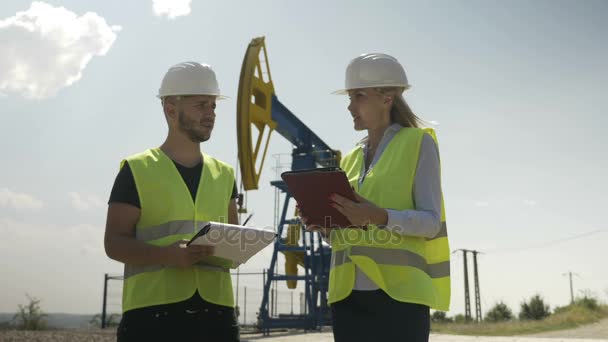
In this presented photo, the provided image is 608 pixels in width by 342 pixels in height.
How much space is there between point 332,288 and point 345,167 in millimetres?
691

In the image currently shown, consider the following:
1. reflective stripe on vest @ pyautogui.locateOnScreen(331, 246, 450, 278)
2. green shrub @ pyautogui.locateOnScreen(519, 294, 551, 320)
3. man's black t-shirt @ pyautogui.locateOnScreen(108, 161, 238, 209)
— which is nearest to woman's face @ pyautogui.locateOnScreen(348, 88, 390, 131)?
reflective stripe on vest @ pyautogui.locateOnScreen(331, 246, 450, 278)

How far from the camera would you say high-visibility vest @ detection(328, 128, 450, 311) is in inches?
96.8

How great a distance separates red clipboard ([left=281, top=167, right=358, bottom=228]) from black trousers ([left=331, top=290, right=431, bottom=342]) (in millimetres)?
331

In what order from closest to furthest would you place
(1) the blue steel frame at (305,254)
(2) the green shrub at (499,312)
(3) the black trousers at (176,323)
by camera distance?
1. (3) the black trousers at (176,323)
2. (1) the blue steel frame at (305,254)
3. (2) the green shrub at (499,312)

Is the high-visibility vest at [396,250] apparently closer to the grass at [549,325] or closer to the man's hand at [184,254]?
the man's hand at [184,254]

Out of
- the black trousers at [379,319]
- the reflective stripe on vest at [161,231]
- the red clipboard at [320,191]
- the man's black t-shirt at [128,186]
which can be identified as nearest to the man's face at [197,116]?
the man's black t-shirt at [128,186]

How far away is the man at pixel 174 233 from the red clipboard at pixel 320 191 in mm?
475

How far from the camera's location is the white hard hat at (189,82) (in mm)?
3127

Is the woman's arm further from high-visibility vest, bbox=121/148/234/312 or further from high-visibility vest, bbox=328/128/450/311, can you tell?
high-visibility vest, bbox=121/148/234/312

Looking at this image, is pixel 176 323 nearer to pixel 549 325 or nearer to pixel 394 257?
pixel 394 257

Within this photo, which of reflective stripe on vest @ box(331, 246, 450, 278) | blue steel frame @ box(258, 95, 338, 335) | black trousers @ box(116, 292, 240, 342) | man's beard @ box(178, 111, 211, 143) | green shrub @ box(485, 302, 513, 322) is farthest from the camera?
green shrub @ box(485, 302, 513, 322)

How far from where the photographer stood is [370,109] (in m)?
2.83

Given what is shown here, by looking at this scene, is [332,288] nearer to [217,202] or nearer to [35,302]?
[217,202]

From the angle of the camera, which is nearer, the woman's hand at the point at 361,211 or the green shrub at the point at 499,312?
the woman's hand at the point at 361,211
